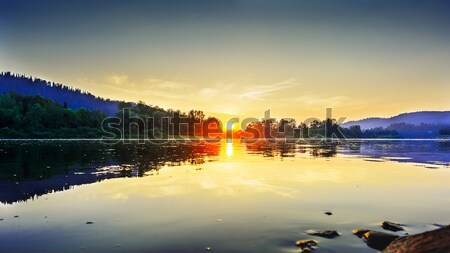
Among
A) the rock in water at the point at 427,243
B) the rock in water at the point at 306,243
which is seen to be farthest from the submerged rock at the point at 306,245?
the rock in water at the point at 427,243

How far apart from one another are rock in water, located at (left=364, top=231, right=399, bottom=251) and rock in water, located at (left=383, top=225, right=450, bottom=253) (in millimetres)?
891

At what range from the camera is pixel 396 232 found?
12320 mm

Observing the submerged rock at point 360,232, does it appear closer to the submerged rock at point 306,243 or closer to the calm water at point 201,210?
the calm water at point 201,210

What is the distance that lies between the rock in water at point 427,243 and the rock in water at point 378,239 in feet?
2.92

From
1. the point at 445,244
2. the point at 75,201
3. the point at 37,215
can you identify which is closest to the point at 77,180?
the point at 75,201

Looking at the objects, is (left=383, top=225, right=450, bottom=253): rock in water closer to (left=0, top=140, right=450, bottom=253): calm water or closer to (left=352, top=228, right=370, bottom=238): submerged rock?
(left=0, top=140, right=450, bottom=253): calm water

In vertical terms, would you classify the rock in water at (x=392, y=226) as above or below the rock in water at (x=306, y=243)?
below

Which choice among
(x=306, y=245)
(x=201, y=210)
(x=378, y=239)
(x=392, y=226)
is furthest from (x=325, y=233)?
(x=201, y=210)

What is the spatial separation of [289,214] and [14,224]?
1177 cm

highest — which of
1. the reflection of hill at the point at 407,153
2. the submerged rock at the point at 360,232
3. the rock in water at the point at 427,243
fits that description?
the rock in water at the point at 427,243

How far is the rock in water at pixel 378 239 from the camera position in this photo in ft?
34.9

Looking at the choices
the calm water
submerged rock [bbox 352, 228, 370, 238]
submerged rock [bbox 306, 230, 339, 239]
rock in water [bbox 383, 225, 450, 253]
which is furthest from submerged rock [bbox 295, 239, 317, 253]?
rock in water [bbox 383, 225, 450, 253]

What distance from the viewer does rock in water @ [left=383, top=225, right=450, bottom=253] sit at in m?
8.35

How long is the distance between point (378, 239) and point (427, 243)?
2.45 m
